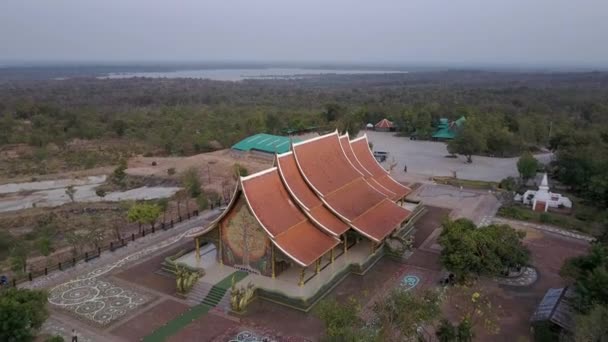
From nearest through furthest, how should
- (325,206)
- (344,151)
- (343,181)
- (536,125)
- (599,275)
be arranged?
(599,275) → (325,206) → (343,181) → (344,151) → (536,125)

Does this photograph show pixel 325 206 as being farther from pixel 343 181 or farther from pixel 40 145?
pixel 40 145

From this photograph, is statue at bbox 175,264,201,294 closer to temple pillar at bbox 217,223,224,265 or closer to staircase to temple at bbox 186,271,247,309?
staircase to temple at bbox 186,271,247,309

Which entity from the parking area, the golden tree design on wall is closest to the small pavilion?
the parking area

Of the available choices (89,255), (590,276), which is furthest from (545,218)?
(89,255)

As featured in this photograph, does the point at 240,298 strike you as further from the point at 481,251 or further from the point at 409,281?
the point at 481,251

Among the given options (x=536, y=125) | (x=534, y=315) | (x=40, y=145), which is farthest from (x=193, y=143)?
(x=534, y=315)
